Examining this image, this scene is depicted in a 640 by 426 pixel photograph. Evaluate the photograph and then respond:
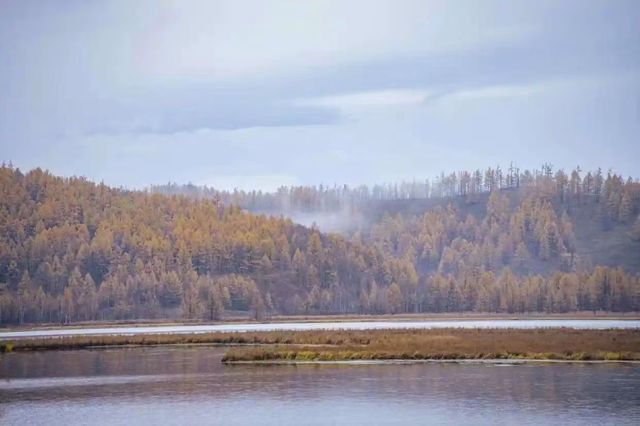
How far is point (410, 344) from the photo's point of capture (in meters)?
89.3

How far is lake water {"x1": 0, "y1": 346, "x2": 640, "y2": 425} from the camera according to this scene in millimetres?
51938

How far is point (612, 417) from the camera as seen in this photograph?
48.9 meters

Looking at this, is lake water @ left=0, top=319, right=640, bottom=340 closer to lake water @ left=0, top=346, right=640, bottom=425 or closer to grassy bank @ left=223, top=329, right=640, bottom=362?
grassy bank @ left=223, top=329, right=640, bottom=362

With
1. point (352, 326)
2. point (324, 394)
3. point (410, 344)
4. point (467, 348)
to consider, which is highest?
point (352, 326)

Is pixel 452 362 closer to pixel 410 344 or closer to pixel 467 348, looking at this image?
pixel 467 348

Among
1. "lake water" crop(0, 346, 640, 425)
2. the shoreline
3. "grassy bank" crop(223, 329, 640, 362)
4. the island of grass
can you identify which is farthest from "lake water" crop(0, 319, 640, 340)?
"lake water" crop(0, 346, 640, 425)

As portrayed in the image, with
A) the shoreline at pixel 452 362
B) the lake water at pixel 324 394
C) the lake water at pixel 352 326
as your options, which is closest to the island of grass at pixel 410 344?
the shoreline at pixel 452 362

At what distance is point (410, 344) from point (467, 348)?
6.85 m

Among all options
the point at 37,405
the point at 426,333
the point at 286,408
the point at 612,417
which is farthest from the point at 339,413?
the point at 426,333

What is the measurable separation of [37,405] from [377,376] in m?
21.5

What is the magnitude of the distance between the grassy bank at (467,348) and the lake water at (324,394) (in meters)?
3.93

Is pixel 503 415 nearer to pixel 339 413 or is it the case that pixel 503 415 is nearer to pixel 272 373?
pixel 339 413

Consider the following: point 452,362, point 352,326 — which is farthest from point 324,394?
point 352,326

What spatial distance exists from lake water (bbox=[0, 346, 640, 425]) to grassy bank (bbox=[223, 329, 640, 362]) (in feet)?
12.9
